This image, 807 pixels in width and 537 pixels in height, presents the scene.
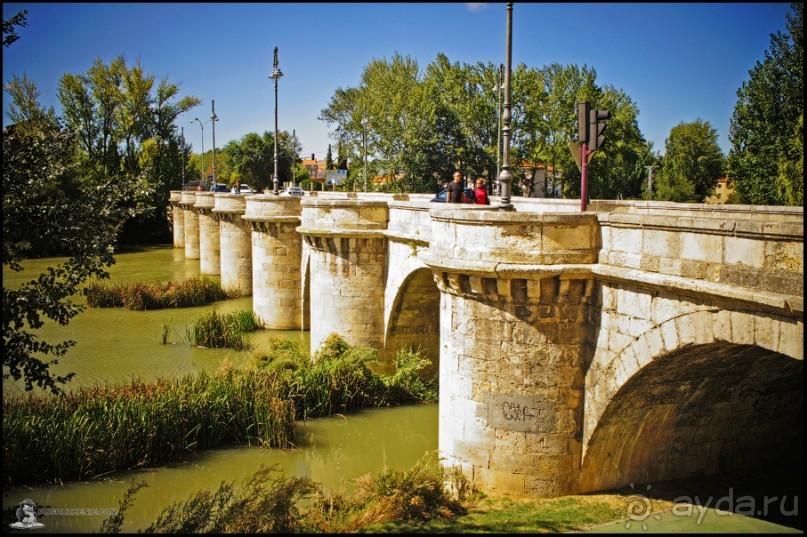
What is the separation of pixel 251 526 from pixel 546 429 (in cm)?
386

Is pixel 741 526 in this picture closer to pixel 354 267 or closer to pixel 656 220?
pixel 656 220

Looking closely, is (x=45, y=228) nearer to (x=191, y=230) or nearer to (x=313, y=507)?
(x=313, y=507)

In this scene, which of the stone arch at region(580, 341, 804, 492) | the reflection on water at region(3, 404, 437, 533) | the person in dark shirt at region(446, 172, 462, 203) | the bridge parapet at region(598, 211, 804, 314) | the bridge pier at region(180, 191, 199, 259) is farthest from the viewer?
the bridge pier at region(180, 191, 199, 259)

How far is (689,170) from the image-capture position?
47438 mm

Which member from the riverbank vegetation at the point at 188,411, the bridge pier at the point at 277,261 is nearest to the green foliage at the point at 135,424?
the riverbank vegetation at the point at 188,411

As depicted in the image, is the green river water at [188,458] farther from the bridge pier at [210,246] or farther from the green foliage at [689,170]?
the green foliage at [689,170]

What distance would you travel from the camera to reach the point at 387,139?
1590 inches

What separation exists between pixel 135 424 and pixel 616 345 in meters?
7.38

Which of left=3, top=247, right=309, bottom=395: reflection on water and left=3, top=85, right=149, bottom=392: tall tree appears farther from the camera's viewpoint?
left=3, top=247, right=309, bottom=395: reflection on water

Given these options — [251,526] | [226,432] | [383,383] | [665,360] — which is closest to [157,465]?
[226,432]

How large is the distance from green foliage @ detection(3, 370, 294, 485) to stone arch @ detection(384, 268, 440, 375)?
381 cm

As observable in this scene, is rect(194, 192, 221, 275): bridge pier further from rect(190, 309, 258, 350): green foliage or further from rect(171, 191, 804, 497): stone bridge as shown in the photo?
rect(171, 191, 804, 497): stone bridge

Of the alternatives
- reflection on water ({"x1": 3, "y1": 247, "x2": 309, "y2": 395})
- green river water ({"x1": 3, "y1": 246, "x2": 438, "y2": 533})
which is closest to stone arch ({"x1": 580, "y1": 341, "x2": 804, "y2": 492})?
green river water ({"x1": 3, "y1": 246, "x2": 438, "y2": 533})

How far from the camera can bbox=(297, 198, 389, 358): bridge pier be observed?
1675cm
